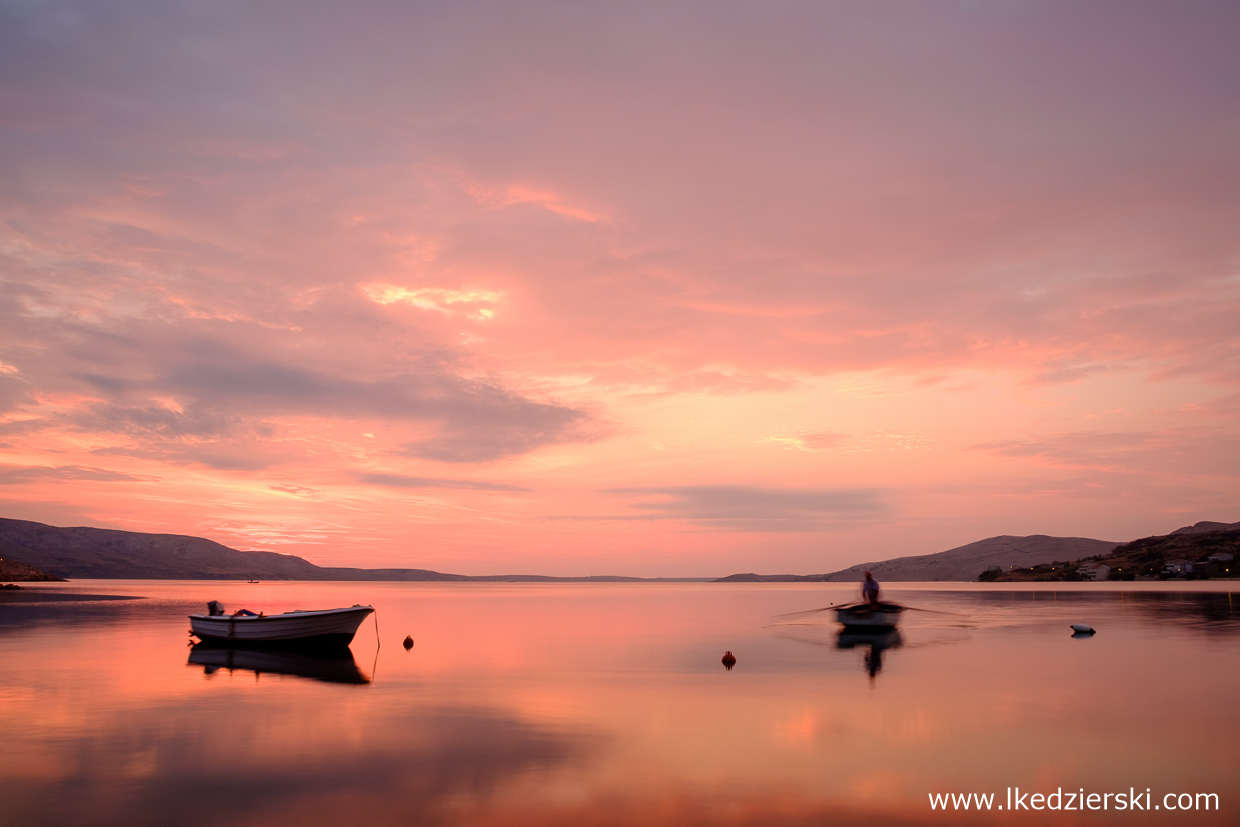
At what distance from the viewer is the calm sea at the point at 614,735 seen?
49.6 feet

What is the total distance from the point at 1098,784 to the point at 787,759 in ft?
21.6

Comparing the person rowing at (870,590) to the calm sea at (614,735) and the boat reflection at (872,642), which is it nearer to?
the boat reflection at (872,642)

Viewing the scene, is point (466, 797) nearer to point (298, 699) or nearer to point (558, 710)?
point (558, 710)

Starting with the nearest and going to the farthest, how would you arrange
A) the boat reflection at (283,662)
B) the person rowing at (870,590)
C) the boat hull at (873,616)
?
the boat reflection at (283,662) < the boat hull at (873,616) < the person rowing at (870,590)

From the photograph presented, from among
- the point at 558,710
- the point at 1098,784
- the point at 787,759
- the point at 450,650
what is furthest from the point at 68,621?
the point at 1098,784

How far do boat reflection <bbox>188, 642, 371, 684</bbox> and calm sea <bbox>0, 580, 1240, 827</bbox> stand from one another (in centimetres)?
36

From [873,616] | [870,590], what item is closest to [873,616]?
[873,616]

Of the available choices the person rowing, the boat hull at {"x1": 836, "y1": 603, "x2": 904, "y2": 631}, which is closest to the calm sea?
the boat hull at {"x1": 836, "y1": 603, "x2": 904, "y2": 631}

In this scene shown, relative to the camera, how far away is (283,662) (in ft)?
131

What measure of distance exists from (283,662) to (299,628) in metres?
4.26

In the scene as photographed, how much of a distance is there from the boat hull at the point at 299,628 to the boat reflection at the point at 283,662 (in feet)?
1.95

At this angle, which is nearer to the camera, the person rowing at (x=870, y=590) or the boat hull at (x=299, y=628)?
the boat hull at (x=299, y=628)

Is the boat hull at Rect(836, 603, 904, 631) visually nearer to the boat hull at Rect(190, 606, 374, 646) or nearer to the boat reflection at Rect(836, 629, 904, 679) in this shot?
the boat reflection at Rect(836, 629, 904, 679)

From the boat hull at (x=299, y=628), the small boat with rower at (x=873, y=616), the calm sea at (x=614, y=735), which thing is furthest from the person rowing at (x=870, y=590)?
the boat hull at (x=299, y=628)
